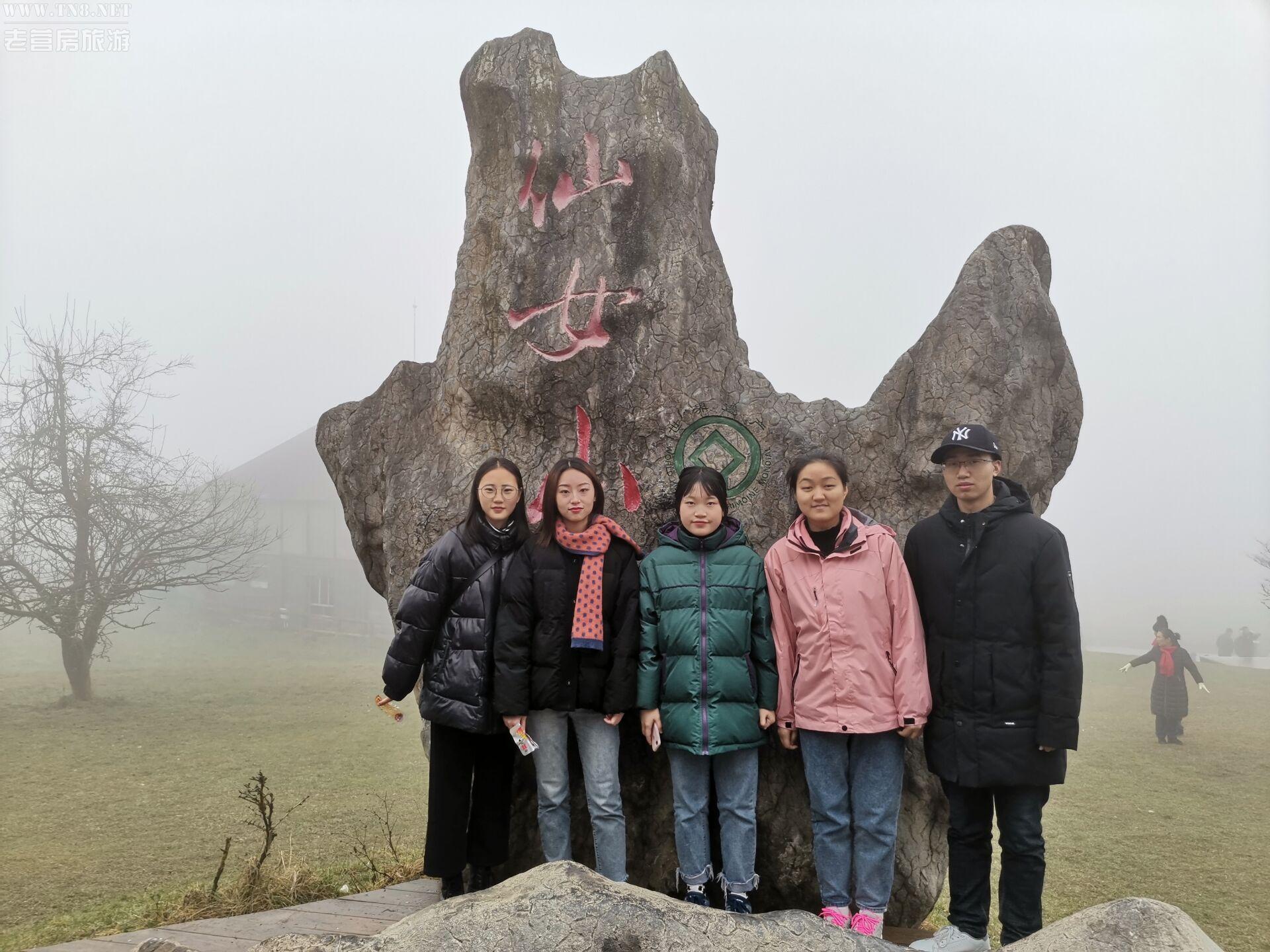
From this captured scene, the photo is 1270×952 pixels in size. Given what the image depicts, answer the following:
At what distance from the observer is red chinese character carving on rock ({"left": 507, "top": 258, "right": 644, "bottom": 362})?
3.89 m

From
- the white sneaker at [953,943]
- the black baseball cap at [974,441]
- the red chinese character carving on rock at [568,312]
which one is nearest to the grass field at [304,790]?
the white sneaker at [953,943]

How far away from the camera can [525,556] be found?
125 inches

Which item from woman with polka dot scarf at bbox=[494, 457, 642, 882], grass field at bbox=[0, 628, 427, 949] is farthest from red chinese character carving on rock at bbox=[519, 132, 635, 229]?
grass field at bbox=[0, 628, 427, 949]

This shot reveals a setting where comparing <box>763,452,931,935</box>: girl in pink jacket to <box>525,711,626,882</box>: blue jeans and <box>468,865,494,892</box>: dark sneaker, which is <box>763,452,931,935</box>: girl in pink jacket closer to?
<box>525,711,626,882</box>: blue jeans

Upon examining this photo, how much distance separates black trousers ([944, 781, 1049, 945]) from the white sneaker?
1.2 inches

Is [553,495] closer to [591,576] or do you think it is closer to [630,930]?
[591,576]

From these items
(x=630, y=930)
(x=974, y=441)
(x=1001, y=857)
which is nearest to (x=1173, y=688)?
(x=1001, y=857)

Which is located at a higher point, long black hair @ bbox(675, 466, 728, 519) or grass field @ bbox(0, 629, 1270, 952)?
long black hair @ bbox(675, 466, 728, 519)

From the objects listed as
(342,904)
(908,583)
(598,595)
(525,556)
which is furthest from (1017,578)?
(342,904)

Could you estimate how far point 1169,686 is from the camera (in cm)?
771

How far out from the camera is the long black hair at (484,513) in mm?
3246

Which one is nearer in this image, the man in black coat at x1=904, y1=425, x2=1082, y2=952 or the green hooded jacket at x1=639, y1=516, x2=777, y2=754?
the man in black coat at x1=904, y1=425, x2=1082, y2=952

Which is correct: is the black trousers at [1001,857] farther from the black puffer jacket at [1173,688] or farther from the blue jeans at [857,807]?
the black puffer jacket at [1173,688]

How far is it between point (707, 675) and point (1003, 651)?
94cm
